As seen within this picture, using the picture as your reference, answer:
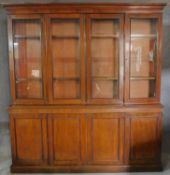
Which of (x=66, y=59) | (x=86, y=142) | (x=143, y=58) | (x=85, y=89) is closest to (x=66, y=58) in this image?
(x=66, y=59)

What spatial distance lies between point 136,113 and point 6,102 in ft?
6.77

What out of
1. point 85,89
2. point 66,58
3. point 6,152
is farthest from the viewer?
point 6,152

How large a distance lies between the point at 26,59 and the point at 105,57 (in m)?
1.06

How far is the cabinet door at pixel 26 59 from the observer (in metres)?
2.83

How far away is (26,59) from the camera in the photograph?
295 centimetres

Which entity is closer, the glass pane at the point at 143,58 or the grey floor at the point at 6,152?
the glass pane at the point at 143,58

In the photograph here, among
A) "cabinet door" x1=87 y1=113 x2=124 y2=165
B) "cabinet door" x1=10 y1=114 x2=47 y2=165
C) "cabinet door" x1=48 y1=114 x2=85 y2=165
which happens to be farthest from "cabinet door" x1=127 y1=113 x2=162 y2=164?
"cabinet door" x1=10 y1=114 x2=47 y2=165

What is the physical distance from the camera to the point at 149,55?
2.95 metres

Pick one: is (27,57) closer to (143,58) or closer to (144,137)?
(143,58)

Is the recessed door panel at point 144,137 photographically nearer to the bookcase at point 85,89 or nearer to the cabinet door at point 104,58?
the bookcase at point 85,89

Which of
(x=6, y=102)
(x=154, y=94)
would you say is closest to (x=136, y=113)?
(x=154, y=94)

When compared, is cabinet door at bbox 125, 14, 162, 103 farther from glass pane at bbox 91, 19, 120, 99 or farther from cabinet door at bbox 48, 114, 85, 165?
cabinet door at bbox 48, 114, 85, 165

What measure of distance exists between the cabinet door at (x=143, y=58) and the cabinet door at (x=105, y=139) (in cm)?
36

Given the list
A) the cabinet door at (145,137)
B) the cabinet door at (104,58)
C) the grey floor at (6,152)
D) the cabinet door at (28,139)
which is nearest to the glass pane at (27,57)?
the cabinet door at (28,139)
